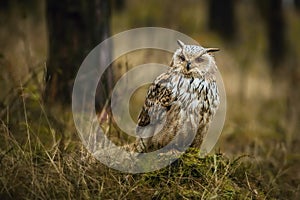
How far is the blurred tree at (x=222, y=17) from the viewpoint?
16.7 meters

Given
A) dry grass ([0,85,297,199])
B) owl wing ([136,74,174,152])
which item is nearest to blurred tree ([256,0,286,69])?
owl wing ([136,74,174,152])

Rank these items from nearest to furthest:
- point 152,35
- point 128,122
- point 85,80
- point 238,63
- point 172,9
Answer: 1. point 128,122
2. point 85,80
3. point 152,35
4. point 238,63
5. point 172,9

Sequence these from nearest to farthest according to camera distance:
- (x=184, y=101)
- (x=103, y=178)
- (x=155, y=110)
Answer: (x=103, y=178), (x=184, y=101), (x=155, y=110)

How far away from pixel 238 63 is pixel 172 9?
11.7ft

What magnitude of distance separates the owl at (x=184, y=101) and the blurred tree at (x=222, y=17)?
12134 millimetres

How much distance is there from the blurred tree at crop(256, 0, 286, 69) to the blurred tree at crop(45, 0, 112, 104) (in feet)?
28.4

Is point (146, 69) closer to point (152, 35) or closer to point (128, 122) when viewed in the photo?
point (128, 122)

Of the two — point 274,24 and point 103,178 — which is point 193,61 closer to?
point 103,178

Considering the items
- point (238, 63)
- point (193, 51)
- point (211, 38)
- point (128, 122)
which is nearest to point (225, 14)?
point (211, 38)

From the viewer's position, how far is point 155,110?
443 centimetres

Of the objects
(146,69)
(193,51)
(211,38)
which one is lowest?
(211,38)

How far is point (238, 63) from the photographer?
41.3 feet

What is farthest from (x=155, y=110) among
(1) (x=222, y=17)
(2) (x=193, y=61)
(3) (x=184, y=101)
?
(1) (x=222, y=17)

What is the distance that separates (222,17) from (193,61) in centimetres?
1293
